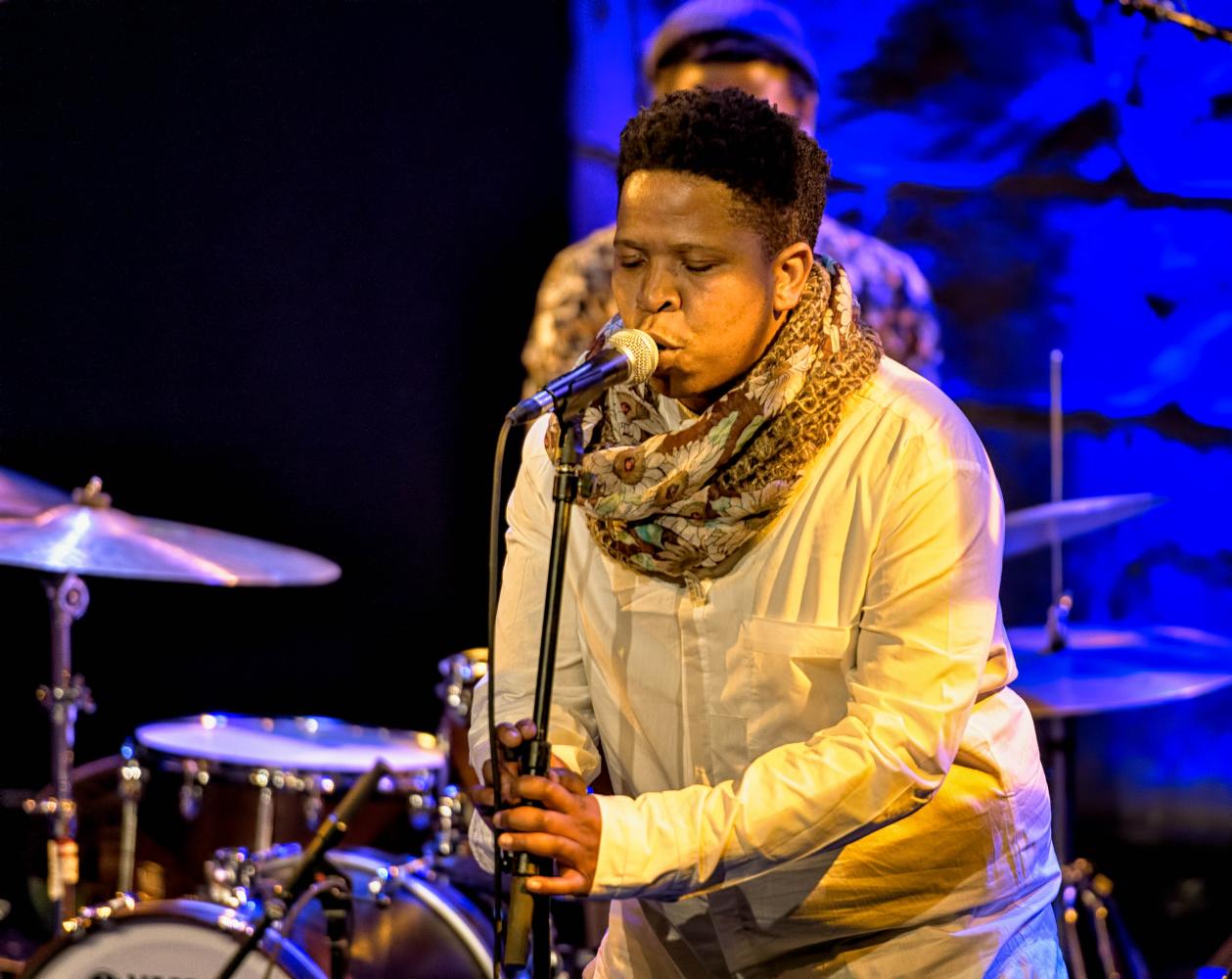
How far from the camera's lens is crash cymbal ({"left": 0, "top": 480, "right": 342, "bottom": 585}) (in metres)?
3.96

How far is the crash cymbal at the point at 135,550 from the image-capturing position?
3961mm

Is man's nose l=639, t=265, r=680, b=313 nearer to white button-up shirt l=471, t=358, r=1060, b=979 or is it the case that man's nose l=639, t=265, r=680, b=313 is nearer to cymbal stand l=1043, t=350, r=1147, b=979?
white button-up shirt l=471, t=358, r=1060, b=979

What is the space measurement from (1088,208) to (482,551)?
7.28 feet

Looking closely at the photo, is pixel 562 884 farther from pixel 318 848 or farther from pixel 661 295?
pixel 318 848

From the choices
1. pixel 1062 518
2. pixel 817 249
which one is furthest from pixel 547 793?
pixel 817 249

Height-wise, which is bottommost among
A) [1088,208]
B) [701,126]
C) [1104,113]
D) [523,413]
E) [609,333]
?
[523,413]

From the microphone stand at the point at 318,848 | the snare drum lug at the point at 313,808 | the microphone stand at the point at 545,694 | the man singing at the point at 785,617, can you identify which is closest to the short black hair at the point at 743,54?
the man singing at the point at 785,617

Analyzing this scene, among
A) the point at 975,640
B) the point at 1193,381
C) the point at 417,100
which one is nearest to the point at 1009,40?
the point at 1193,381

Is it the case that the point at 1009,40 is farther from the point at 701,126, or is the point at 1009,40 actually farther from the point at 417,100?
the point at 701,126

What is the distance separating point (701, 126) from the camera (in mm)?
1971

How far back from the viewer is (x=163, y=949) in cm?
361

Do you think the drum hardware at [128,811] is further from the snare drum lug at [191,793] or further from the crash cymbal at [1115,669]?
the crash cymbal at [1115,669]

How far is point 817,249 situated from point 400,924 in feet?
6.99

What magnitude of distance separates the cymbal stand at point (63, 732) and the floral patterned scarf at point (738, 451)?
8.78 feet
